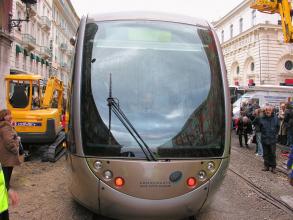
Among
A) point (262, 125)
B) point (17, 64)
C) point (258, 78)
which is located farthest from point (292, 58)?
point (262, 125)

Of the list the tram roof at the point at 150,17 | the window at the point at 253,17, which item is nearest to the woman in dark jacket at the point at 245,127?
the tram roof at the point at 150,17

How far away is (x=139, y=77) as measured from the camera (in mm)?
5496

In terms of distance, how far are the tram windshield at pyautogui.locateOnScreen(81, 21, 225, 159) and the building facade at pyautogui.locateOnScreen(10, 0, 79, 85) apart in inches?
774

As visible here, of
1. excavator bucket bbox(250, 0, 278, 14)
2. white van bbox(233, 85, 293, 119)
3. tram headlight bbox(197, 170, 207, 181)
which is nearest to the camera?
tram headlight bbox(197, 170, 207, 181)

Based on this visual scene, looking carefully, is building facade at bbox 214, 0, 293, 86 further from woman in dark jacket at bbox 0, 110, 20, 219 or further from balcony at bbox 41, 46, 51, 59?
woman in dark jacket at bbox 0, 110, 20, 219

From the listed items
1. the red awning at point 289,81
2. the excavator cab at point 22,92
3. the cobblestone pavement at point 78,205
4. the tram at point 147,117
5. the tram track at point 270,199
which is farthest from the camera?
the red awning at point 289,81

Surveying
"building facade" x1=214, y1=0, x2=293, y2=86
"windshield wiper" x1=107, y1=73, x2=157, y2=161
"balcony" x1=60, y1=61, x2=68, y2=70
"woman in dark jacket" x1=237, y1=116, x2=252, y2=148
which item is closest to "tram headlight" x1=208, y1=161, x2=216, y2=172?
"windshield wiper" x1=107, y1=73, x2=157, y2=161

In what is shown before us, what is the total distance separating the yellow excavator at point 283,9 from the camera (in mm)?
A: 13977

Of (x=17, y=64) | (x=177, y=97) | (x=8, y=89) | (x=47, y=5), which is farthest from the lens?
(x=47, y=5)

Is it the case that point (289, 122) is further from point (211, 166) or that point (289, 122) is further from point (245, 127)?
point (211, 166)

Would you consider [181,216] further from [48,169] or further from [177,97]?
[48,169]

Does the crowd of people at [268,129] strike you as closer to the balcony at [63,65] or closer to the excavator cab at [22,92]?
the excavator cab at [22,92]

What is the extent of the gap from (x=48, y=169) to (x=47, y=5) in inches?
1752

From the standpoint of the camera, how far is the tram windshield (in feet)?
17.0
